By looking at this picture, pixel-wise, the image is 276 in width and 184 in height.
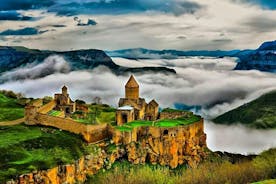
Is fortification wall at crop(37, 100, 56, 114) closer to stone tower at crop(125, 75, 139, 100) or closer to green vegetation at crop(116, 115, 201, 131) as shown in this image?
stone tower at crop(125, 75, 139, 100)

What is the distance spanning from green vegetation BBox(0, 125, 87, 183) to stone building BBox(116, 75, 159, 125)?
1032 centimetres

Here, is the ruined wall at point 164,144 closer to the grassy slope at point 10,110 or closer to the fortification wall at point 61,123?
the fortification wall at point 61,123

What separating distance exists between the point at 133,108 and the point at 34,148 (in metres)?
21.5

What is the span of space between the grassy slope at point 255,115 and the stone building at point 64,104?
97.7 meters

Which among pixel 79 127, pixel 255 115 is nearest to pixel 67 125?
pixel 79 127

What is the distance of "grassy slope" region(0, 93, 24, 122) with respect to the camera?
69.5m

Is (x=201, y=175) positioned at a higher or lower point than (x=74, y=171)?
lower

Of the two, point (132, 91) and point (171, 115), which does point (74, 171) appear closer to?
point (132, 91)

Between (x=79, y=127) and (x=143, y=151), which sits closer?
(x=79, y=127)

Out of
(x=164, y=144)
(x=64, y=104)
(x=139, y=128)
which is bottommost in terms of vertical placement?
(x=164, y=144)

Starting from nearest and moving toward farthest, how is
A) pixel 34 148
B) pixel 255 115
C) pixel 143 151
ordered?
pixel 34 148, pixel 143 151, pixel 255 115

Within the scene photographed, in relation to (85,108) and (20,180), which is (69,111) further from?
(20,180)

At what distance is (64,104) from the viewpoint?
2955 inches

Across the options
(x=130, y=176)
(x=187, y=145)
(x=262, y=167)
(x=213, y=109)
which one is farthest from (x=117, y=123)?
(x=213, y=109)
